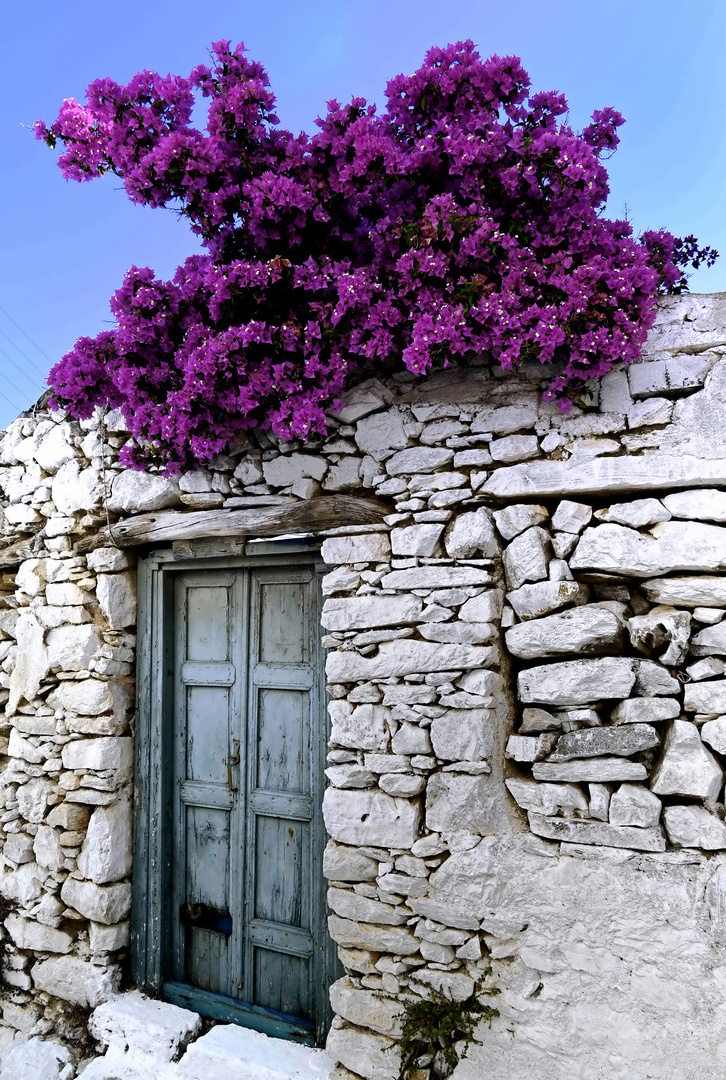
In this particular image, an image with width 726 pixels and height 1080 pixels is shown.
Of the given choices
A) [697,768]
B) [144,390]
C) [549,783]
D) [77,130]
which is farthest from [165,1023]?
[77,130]

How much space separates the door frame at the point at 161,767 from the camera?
128 inches

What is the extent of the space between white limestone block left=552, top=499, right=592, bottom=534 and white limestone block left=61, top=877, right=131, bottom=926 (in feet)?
9.01

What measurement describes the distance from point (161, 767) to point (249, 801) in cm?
49

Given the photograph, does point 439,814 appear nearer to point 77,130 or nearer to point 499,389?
point 499,389

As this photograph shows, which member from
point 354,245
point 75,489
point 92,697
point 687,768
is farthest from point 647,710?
point 75,489

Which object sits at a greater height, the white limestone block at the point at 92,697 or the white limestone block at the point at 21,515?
the white limestone block at the point at 21,515

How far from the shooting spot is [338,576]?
296 centimetres

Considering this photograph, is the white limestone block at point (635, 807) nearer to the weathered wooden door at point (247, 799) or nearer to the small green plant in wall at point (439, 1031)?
the small green plant in wall at point (439, 1031)

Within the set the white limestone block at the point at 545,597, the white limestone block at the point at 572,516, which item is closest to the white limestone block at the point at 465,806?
the white limestone block at the point at 545,597

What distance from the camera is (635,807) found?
246 cm

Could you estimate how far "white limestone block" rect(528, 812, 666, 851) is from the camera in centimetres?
243

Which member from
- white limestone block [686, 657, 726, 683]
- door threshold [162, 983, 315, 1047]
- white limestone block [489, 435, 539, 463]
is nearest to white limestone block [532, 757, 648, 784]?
white limestone block [686, 657, 726, 683]

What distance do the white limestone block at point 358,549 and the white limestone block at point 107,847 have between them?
1728mm

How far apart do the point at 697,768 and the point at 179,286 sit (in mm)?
2852
